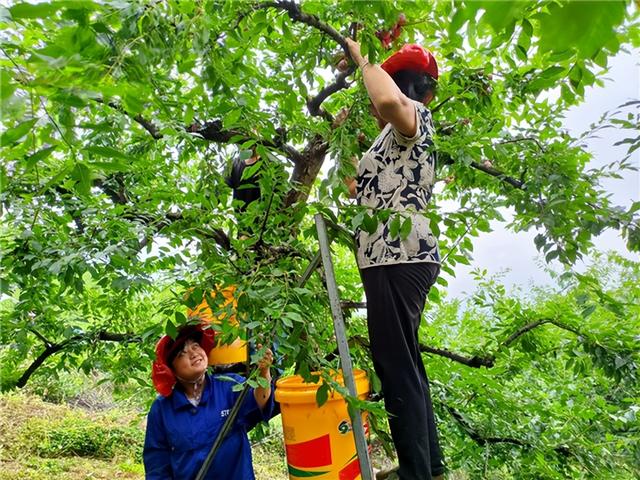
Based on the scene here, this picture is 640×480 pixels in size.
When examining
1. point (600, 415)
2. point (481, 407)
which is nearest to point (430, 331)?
point (481, 407)

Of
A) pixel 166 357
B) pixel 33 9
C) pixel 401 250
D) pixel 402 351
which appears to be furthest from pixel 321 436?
pixel 33 9

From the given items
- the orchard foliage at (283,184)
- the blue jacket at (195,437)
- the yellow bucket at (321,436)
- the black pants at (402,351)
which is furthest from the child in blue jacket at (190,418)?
the black pants at (402,351)

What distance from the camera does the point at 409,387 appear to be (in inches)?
52.5

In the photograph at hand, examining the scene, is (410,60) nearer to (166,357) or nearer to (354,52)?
(354,52)

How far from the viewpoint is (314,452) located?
54.5 inches

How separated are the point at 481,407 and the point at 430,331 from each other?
1.43ft

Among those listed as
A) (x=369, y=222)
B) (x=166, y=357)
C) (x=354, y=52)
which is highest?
(x=354, y=52)

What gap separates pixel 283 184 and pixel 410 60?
1.98ft

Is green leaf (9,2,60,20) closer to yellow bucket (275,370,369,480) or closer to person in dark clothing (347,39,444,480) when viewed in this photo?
person in dark clothing (347,39,444,480)

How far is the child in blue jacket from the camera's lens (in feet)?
6.05

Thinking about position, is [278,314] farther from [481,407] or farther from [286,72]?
[481,407]

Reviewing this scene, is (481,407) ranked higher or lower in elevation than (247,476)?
higher

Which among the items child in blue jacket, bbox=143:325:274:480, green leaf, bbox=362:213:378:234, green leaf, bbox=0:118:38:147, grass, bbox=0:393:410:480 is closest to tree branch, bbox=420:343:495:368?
child in blue jacket, bbox=143:325:274:480

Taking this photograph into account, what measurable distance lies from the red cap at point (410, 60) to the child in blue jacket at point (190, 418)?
127cm
